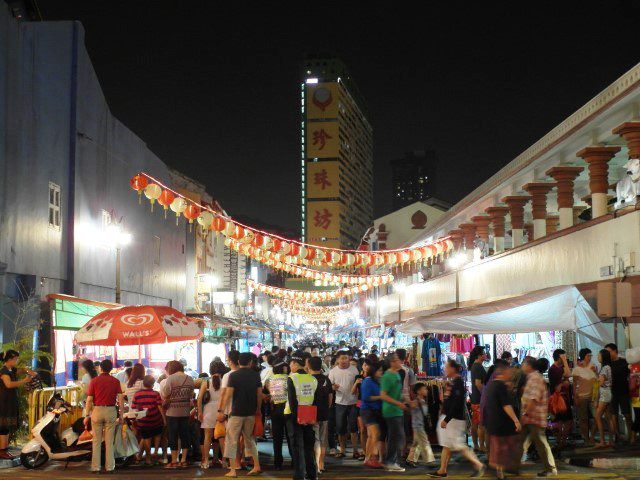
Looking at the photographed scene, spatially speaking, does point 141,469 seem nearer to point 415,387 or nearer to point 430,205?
point 415,387

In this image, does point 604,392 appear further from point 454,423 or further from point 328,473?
point 328,473

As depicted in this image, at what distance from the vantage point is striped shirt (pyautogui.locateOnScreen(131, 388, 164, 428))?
1476cm

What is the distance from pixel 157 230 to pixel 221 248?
20.6m

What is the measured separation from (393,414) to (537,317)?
377 centimetres

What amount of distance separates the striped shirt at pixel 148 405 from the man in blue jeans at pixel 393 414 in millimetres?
4111

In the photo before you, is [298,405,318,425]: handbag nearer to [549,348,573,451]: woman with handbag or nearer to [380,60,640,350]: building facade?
[549,348,573,451]: woman with handbag

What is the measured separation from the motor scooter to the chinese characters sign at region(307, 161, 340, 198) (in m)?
56.0

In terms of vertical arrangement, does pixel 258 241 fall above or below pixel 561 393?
above

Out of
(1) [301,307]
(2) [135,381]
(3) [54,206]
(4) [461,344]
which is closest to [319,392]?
(2) [135,381]

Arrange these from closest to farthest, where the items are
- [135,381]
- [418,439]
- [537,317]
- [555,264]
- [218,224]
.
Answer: [418,439] < [135,381] < [537,317] < [555,264] < [218,224]

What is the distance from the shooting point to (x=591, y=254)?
18.1 m

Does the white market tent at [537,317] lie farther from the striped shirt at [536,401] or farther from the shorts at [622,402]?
the striped shirt at [536,401]

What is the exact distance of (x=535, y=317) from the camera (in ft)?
51.8

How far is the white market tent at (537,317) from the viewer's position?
15008 mm
